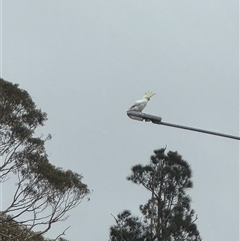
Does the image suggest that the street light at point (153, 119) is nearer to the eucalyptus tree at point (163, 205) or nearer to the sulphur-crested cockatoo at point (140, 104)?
the sulphur-crested cockatoo at point (140, 104)

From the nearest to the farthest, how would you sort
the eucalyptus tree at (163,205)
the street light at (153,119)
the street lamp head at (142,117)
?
1. the street light at (153,119)
2. the street lamp head at (142,117)
3. the eucalyptus tree at (163,205)

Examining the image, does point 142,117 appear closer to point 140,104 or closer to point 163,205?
point 140,104

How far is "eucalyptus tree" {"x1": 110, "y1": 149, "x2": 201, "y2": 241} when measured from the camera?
21297 mm

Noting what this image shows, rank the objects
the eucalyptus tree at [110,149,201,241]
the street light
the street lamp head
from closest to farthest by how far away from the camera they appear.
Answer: the street light < the street lamp head < the eucalyptus tree at [110,149,201,241]

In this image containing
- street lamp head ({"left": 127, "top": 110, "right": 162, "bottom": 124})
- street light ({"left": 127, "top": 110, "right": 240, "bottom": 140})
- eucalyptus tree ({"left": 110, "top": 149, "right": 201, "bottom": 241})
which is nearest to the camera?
street light ({"left": 127, "top": 110, "right": 240, "bottom": 140})

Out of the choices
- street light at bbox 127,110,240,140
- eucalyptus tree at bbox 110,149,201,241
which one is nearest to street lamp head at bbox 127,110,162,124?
street light at bbox 127,110,240,140

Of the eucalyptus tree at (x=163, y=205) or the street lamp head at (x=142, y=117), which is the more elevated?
the eucalyptus tree at (x=163, y=205)

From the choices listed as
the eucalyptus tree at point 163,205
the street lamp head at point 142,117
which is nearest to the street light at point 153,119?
the street lamp head at point 142,117

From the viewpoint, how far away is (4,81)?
16031mm

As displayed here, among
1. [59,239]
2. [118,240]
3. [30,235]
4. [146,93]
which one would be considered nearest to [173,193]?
[118,240]

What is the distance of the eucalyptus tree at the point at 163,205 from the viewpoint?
21.3 metres

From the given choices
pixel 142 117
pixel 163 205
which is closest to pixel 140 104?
pixel 142 117

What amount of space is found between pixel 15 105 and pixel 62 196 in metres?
2.89

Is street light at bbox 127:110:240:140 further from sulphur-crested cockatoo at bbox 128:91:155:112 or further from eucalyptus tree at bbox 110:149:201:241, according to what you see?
eucalyptus tree at bbox 110:149:201:241
